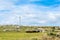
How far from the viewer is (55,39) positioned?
34.2 meters

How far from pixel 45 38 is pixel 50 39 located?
0.86 m

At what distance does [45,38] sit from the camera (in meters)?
34.8

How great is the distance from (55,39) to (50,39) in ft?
2.45

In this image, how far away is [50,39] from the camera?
113 feet

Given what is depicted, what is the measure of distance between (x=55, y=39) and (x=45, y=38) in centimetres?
157
